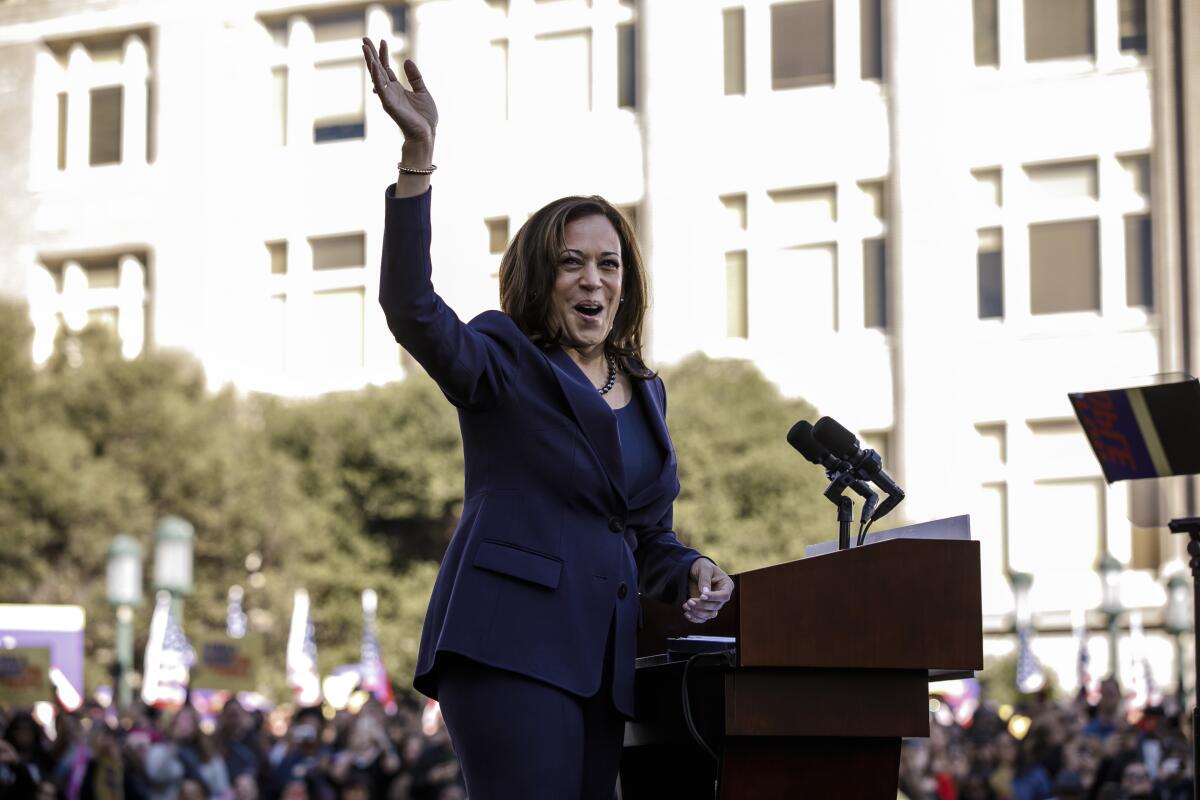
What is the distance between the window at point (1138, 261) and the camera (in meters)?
40.8

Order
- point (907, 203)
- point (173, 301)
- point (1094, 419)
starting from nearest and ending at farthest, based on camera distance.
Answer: point (1094, 419) → point (907, 203) → point (173, 301)

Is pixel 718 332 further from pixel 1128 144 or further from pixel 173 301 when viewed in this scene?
pixel 173 301

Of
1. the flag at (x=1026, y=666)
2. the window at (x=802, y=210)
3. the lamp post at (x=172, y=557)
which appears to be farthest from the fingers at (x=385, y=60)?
the window at (x=802, y=210)

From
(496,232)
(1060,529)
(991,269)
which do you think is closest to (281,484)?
(496,232)

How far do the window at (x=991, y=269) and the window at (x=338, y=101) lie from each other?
15.6 meters

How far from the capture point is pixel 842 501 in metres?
4.34

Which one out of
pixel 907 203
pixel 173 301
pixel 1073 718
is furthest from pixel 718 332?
pixel 1073 718

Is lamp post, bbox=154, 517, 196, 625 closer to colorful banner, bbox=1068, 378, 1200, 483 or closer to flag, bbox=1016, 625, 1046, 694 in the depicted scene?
flag, bbox=1016, 625, 1046, 694

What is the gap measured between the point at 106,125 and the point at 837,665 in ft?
161

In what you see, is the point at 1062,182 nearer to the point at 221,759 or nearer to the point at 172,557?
the point at 172,557

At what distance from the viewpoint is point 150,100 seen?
49.9m

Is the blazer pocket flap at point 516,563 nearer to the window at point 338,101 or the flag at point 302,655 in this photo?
the flag at point 302,655

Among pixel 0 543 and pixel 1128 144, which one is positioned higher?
pixel 1128 144

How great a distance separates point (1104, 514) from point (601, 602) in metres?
38.3
